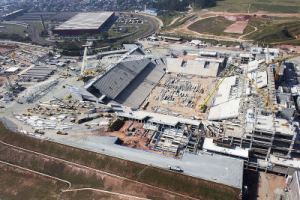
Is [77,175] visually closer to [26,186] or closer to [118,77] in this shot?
[26,186]

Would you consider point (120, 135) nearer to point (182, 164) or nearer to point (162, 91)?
point (182, 164)

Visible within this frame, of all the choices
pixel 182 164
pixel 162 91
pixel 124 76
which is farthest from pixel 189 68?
pixel 182 164

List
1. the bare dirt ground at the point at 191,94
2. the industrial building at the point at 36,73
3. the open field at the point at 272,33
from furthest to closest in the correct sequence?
the open field at the point at 272,33, the industrial building at the point at 36,73, the bare dirt ground at the point at 191,94

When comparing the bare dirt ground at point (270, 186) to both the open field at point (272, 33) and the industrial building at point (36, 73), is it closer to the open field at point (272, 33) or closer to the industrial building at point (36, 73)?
the open field at point (272, 33)

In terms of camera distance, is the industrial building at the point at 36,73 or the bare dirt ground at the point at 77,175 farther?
the industrial building at the point at 36,73

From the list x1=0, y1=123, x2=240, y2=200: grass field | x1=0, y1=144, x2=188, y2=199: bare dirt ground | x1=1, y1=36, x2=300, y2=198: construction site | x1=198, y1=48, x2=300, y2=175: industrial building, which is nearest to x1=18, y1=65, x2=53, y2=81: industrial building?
x1=1, y1=36, x2=300, y2=198: construction site

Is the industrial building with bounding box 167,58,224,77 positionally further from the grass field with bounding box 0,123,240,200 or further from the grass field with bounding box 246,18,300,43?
the grass field with bounding box 0,123,240,200

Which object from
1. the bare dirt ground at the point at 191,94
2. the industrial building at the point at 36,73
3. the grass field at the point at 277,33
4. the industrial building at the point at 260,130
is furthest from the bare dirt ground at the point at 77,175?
the grass field at the point at 277,33
